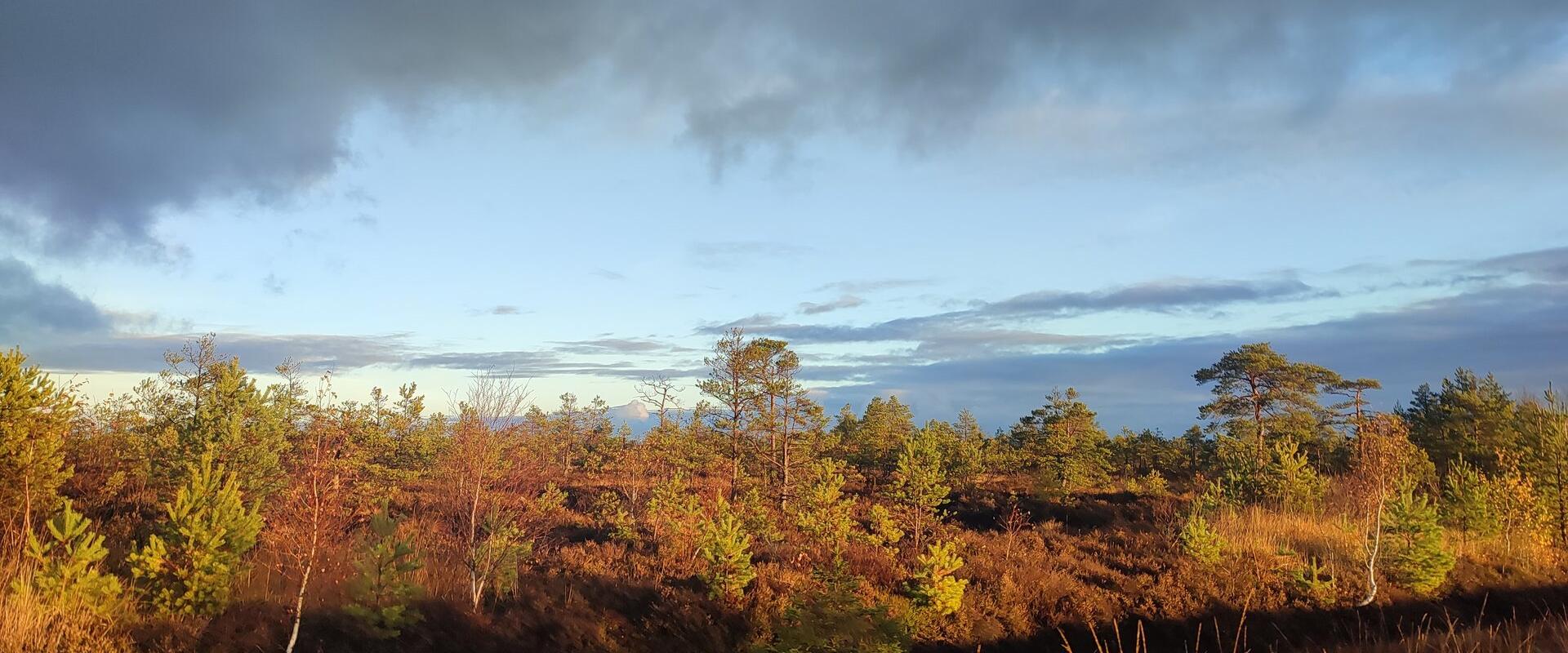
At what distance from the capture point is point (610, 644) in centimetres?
1349

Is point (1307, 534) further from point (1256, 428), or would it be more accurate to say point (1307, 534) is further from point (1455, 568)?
point (1256, 428)

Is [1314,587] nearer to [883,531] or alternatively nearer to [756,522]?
[883,531]

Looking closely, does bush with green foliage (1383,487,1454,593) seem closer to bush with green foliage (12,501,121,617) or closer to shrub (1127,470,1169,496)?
shrub (1127,470,1169,496)

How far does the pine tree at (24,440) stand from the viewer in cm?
1431

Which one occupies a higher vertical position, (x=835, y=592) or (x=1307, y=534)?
(x=835, y=592)

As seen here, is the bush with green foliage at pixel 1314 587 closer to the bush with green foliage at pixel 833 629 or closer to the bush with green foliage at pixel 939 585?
the bush with green foliage at pixel 939 585

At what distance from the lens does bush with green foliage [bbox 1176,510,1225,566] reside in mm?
19062

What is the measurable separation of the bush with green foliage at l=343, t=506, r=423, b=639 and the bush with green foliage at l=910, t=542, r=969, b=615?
10392 millimetres

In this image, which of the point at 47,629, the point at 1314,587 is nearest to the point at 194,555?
the point at 47,629

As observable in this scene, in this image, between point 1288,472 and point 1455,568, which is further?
point 1288,472

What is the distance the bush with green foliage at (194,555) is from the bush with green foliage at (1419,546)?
2581 cm

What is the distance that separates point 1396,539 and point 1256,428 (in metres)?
21.7

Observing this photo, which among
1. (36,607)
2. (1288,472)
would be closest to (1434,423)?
(1288,472)

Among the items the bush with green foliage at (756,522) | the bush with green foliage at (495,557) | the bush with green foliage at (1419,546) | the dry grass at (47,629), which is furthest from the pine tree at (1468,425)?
the dry grass at (47,629)
